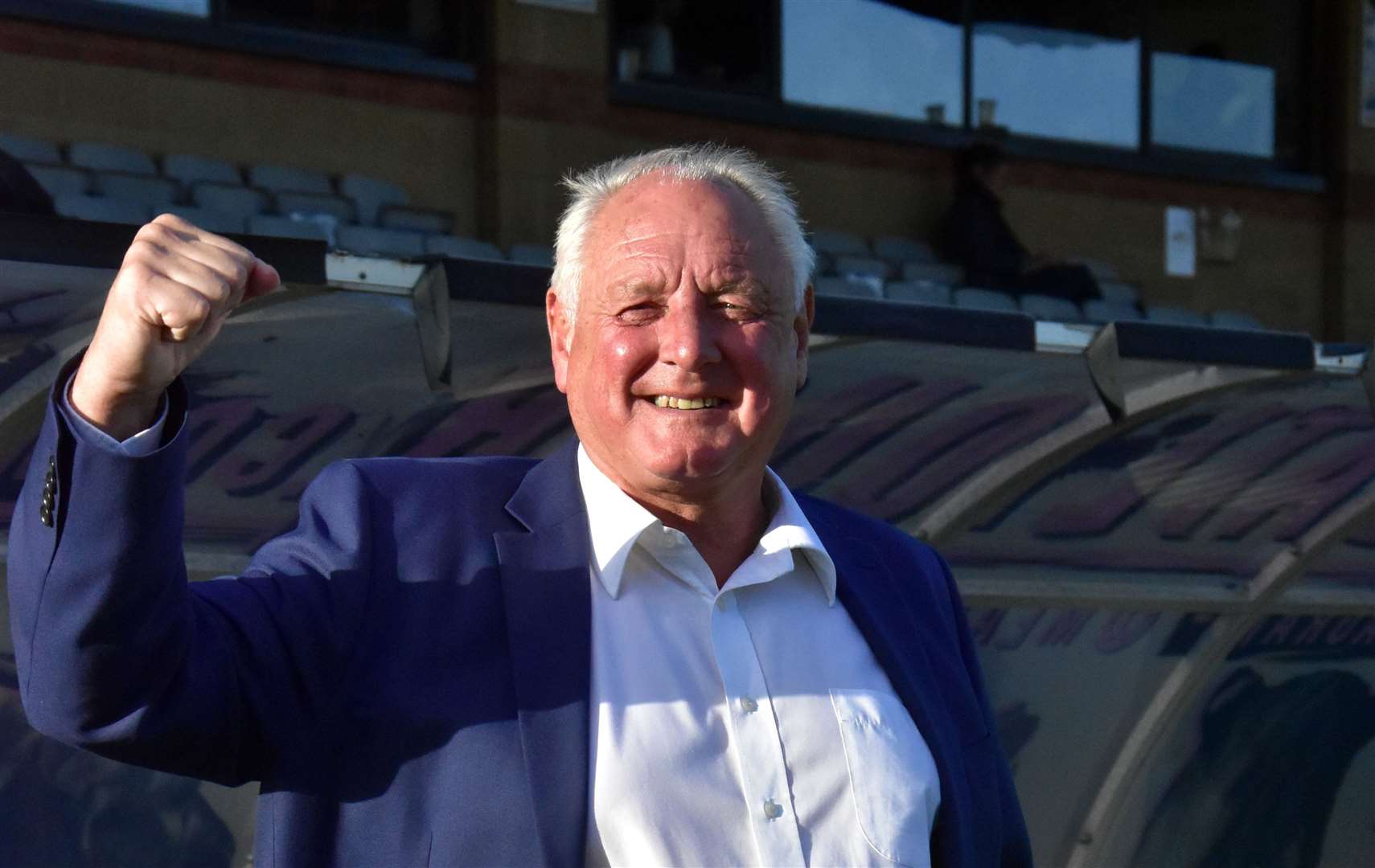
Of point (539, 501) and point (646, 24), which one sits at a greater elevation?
point (646, 24)

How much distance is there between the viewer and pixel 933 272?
11258 millimetres

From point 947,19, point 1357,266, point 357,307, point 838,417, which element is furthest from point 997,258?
point 357,307

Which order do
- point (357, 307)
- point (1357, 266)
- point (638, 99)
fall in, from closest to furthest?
point (357, 307) < point (638, 99) < point (1357, 266)

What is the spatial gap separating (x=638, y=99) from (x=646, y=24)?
610mm

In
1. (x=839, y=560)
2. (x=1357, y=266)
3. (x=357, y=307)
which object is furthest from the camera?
(x=1357, y=266)

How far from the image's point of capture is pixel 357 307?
10.7 feet

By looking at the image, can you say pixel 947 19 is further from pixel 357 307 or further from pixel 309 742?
pixel 309 742

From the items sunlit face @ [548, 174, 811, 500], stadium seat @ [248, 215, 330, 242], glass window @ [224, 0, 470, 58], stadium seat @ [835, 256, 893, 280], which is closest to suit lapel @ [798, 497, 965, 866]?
sunlit face @ [548, 174, 811, 500]

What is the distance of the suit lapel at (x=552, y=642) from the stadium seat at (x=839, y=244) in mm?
8720

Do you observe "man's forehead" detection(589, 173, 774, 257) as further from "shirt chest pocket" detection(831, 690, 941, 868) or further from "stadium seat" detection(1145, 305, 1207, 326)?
"stadium seat" detection(1145, 305, 1207, 326)

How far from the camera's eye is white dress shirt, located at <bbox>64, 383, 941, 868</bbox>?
216 centimetres

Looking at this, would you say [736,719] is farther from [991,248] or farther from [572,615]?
[991,248]

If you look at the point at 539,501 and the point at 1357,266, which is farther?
the point at 1357,266

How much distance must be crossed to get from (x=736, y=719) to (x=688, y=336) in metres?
0.47
